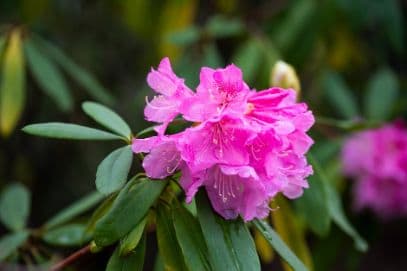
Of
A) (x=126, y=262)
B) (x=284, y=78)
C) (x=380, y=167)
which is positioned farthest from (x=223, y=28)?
(x=126, y=262)

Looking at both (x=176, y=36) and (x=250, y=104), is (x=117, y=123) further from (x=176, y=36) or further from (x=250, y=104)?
(x=176, y=36)

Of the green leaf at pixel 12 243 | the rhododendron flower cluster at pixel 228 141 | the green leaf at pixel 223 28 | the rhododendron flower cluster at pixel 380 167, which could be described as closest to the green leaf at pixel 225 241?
the rhododendron flower cluster at pixel 228 141

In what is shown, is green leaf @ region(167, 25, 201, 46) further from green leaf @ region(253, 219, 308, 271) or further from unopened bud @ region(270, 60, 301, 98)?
green leaf @ region(253, 219, 308, 271)

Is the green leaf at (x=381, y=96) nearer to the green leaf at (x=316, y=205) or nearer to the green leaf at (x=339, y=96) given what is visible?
the green leaf at (x=339, y=96)

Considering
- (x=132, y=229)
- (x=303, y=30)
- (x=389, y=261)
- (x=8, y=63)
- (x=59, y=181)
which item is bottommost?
(x=389, y=261)

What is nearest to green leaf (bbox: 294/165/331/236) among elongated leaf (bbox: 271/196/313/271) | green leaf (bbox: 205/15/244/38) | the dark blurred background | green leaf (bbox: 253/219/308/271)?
elongated leaf (bbox: 271/196/313/271)

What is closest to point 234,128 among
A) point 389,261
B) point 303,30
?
point 303,30
